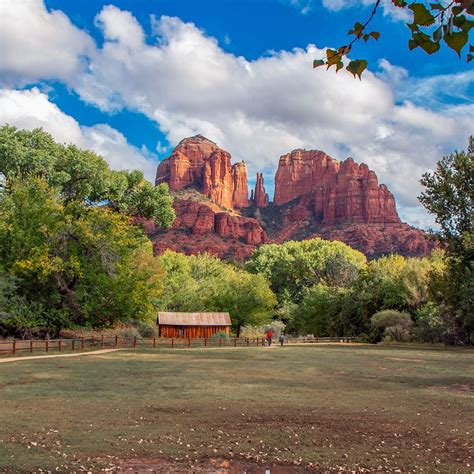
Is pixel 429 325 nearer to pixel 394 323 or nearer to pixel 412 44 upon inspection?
pixel 394 323

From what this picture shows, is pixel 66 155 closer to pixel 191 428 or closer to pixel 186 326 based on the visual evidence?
pixel 186 326

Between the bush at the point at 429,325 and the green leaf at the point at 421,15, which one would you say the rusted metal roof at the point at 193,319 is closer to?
the bush at the point at 429,325

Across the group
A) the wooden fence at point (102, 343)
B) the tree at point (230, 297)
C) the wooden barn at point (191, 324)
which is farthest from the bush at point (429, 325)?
the wooden barn at point (191, 324)

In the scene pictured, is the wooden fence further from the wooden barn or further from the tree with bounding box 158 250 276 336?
the tree with bounding box 158 250 276 336

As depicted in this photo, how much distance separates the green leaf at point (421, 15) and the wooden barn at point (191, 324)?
52323 millimetres

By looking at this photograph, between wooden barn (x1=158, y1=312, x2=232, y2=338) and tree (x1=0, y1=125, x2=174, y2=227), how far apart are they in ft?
34.9

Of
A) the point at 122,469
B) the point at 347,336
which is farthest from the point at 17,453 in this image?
the point at 347,336

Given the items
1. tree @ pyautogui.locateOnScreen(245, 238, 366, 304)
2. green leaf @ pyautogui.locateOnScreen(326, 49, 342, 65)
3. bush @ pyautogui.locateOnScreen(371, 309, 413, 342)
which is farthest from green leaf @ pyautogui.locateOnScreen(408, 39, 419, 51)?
tree @ pyautogui.locateOnScreen(245, 238, 366, 304)

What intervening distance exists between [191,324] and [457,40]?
53.0 meters

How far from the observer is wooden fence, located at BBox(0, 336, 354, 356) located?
106ft

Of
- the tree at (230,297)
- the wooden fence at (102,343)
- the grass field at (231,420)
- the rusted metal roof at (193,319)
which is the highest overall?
the tree at (230,297)

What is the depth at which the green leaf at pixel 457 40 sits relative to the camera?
2914mm

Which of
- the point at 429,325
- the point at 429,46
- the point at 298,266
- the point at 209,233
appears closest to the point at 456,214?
the point at 429,325

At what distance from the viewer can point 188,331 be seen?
54.8 meters
